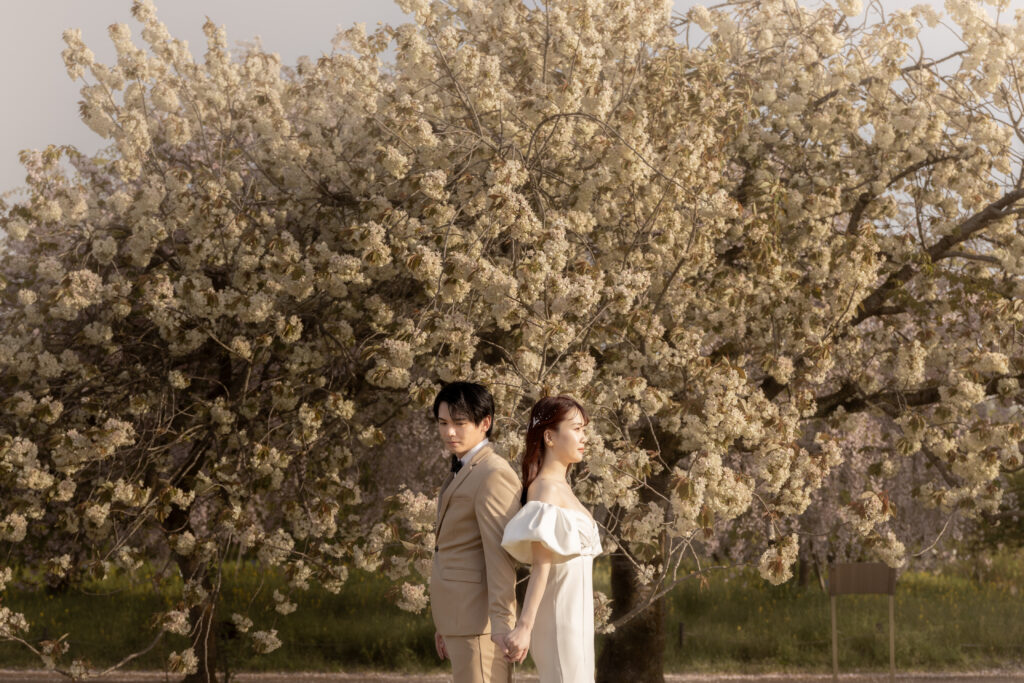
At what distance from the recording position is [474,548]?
4285 millimetres

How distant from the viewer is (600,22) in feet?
28.6

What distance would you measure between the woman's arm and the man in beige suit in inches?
3.5

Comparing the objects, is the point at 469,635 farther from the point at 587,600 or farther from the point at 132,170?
the point at 132,170

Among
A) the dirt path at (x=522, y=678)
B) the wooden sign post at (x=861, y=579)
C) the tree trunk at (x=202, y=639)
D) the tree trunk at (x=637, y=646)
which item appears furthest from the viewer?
the dirt path at (x=522, y=678)

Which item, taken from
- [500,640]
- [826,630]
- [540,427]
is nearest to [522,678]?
[826,630]

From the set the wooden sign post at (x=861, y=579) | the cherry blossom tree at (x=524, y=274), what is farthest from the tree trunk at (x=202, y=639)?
the wooden sign post at (x=861, y=579)

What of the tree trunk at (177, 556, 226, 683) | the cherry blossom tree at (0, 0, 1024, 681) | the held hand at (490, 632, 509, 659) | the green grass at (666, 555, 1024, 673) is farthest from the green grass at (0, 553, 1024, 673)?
the held hand at (490, 632, 509, 659)

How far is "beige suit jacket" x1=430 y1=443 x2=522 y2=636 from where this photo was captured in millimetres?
4160

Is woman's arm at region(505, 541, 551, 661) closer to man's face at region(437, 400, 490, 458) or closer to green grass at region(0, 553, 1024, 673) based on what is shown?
man's face at region(437, 400, 490, 458)

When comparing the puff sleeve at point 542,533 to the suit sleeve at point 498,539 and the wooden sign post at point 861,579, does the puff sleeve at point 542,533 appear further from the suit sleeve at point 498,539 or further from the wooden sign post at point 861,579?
the wooden sign post at point 861,579

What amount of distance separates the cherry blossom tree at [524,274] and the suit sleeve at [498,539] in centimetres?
254

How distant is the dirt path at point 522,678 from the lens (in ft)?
40.3

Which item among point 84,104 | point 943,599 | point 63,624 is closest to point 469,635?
point 84,104

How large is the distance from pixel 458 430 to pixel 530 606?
0.76 m
